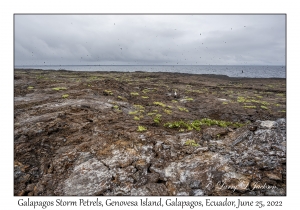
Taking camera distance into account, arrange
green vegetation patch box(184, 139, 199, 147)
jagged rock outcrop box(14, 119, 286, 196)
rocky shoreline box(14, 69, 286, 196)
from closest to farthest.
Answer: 1. jagged rock outcrop box(14, 119, 286, 196)
2. rocky shoreline box(14, 69, 286, 196)
3. green vegetation patch box(184, 139, 199, 147)

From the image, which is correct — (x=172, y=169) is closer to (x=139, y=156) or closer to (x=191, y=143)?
(x=139, y=156)

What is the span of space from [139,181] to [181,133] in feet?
17.9

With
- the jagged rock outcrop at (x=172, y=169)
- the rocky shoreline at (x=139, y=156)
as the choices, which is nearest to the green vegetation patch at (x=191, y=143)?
the rocky shoreline at (x=139, y=156)

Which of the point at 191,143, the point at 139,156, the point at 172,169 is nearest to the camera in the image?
the point at 172,169

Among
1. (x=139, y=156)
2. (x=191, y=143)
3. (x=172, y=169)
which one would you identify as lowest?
(x=172, y=169)

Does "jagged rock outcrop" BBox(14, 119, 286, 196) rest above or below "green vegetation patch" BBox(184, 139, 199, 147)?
below

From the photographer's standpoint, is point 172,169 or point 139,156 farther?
point 139,156

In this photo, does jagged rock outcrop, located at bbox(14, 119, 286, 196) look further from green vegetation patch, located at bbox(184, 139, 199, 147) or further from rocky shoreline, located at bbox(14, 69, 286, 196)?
green vegetation patch, located at bbox(184, 139, 199, 147)

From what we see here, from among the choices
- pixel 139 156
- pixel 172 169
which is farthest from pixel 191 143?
pixel 139 156

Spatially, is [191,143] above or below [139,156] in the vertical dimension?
above

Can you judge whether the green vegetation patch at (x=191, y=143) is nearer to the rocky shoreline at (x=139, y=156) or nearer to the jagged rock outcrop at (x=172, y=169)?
the rocky shoreline at (x=139, y=156)

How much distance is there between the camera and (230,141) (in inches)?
445

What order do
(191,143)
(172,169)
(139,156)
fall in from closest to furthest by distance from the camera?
(172,169), (139,156), (191,143)

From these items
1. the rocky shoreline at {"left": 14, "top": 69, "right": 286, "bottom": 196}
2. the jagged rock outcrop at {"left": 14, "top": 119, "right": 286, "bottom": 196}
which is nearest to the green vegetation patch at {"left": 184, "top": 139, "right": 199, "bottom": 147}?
the rocky shoreline at {"left": 14, "top": 69, "right": 286, "bottom": 196}
